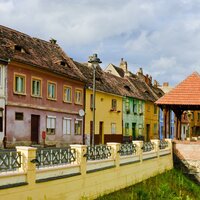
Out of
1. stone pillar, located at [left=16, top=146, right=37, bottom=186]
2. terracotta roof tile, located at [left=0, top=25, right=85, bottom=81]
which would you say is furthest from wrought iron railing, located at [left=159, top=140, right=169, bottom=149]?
stone pillar, located at [left=16, top=146, right=37, bottom=186]

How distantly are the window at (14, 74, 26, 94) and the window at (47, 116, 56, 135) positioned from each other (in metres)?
4.05

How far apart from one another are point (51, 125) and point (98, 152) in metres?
15.9

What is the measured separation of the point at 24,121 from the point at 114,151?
12.2 meters

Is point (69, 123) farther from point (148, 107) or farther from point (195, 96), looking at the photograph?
point (148, 107)

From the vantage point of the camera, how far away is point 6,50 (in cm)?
2927

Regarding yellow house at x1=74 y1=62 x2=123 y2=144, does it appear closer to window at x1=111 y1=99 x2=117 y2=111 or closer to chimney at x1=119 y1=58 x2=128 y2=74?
window at x1=111 y1=99 x2=117 y2=111

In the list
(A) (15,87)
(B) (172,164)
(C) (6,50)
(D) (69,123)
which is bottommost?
(B) (172,164)

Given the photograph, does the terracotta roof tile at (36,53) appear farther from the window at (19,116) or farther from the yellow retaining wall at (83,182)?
the yellow retaining wall at (83,182)

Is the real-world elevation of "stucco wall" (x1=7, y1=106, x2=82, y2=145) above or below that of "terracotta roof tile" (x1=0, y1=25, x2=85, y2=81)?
below

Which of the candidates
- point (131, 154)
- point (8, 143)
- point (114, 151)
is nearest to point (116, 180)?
point (114, 151)

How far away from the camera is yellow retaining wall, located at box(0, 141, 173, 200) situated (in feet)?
43.6

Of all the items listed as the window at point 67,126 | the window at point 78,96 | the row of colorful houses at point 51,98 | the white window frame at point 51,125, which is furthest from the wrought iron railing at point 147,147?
the window at point 78,96

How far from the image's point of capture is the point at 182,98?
103 feet

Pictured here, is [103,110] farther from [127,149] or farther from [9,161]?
[9,161]
